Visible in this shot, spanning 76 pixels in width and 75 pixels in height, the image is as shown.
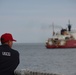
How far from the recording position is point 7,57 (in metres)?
5.52

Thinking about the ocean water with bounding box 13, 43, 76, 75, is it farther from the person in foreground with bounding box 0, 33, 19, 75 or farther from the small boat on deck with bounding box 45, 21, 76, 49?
the small boat on deck with bounding box 45, 21, 76, 49

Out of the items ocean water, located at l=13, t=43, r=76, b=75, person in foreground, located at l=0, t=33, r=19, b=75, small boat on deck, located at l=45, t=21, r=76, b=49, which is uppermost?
person in foreground, located at l=0, t=33, r=19, b=75

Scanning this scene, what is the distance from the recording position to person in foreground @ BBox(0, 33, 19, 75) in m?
5.47

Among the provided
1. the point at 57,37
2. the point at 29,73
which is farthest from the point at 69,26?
the point at 29,73

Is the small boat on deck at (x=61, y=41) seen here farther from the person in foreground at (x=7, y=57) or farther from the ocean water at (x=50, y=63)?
the person in foreground at (x=7, y=57)

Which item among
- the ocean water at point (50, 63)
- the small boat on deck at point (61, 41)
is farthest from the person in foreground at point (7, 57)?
the small boat on deck at point (61, 41)

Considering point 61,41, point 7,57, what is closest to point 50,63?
point 7,57

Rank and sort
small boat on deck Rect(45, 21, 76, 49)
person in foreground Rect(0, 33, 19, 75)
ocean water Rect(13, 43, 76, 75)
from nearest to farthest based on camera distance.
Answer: person in foreground Rect(0, 33, 19, 75)
ocean water Rect(13, 43, 76, 75)
small boat on deck Rect(45, 21, 76, 49)

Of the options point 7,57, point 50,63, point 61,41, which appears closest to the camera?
point 7,57

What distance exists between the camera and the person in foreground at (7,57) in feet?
18.0

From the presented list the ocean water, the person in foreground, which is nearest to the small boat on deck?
the ocean water

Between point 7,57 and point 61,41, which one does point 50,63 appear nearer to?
point 7,57

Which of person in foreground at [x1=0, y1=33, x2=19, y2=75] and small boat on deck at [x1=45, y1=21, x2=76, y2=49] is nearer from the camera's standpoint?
person in foreground at [x1=0, y1=33, x2=19, y2=75]

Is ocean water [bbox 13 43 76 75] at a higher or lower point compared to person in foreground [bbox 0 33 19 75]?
lower
